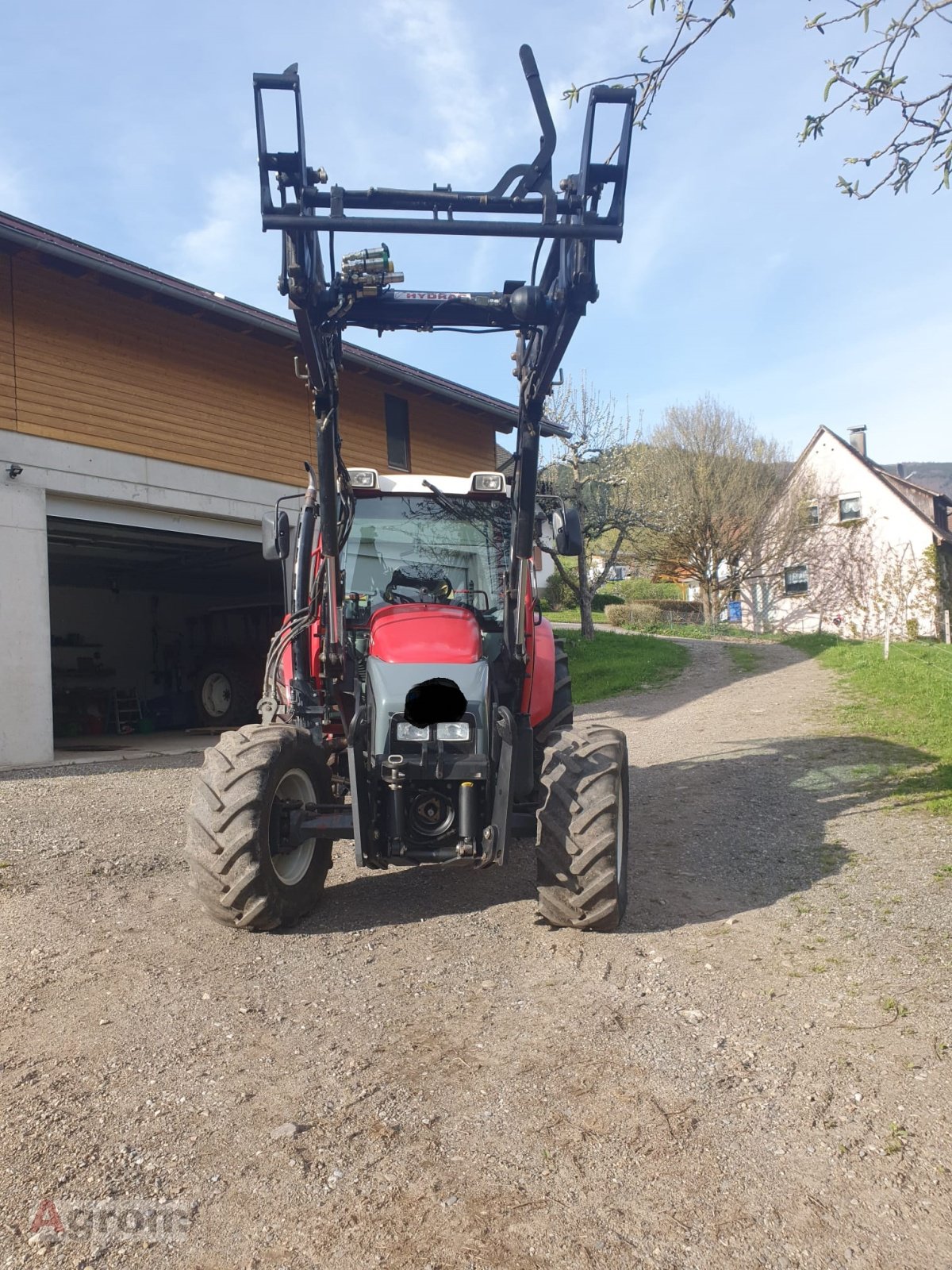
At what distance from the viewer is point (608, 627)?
33.4 m

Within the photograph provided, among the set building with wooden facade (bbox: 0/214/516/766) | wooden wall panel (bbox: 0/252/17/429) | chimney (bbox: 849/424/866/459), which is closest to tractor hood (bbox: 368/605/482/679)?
building with wooden facade (bbox: 0/214/516/766)

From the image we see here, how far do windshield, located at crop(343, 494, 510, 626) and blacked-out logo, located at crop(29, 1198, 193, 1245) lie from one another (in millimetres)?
3633

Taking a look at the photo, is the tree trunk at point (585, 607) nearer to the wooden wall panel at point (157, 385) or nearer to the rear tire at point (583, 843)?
the wooden wall panel at point (157, 385)

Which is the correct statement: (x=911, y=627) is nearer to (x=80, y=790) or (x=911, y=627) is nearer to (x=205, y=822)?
(x=80, y=790)

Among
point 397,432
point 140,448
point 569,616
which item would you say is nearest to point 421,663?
point 140,448

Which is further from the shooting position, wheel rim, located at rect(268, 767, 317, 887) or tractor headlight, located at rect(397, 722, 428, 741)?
wheel rim, located at rect(268, 767, 317, 887)

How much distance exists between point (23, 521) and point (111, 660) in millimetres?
9777

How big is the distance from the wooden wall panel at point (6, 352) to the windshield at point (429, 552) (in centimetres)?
683

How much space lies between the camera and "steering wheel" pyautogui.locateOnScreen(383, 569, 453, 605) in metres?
5.80

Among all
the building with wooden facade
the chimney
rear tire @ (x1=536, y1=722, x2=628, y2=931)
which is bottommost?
rear tire @ (x1=536, y1=722, x2=628, y2=931)

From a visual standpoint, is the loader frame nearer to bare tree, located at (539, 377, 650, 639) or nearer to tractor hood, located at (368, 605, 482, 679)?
tractor hood, located at (368, 605, 482, 679)

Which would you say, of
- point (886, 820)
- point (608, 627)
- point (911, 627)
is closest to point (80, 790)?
point (886, 820)

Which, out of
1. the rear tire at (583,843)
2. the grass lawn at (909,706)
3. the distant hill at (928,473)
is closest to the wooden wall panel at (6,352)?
the rear tire at (583,843)

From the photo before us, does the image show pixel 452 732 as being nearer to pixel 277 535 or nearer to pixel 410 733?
pixel 410 733
